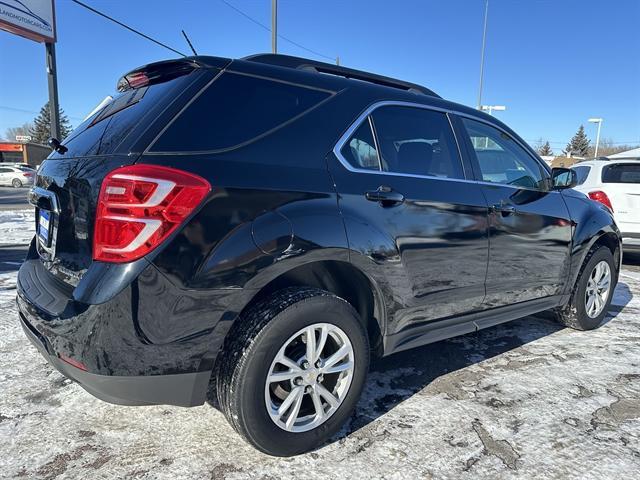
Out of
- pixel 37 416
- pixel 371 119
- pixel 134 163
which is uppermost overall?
pixel 371 119

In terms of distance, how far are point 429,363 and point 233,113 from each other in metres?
2.26

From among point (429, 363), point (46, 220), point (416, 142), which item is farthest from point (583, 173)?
point (46, 220)

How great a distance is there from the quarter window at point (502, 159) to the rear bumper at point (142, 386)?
2.27 meters

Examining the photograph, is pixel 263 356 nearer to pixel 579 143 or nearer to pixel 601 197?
pixel 601 197

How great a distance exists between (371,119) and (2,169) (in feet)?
119

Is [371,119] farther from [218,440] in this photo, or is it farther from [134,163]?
[218,440]

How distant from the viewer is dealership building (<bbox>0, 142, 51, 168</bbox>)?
171ft

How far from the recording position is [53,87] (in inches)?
545

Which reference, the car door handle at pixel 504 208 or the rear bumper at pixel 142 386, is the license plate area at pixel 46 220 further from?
the car door handle at pixel 504 208

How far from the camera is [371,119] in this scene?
8.43 feet

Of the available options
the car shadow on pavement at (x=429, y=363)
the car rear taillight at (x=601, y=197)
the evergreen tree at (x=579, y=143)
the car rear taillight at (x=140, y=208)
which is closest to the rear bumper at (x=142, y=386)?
the car rear taillight at (x=140, y=208)

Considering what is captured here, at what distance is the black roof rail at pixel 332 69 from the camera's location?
248 centimetres

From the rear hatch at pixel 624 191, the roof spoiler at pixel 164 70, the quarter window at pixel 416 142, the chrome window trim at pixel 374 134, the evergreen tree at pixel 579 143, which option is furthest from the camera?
the evergreen tree at pixel 579 143

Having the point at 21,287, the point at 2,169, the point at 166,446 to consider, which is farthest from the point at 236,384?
the point at 2,169
